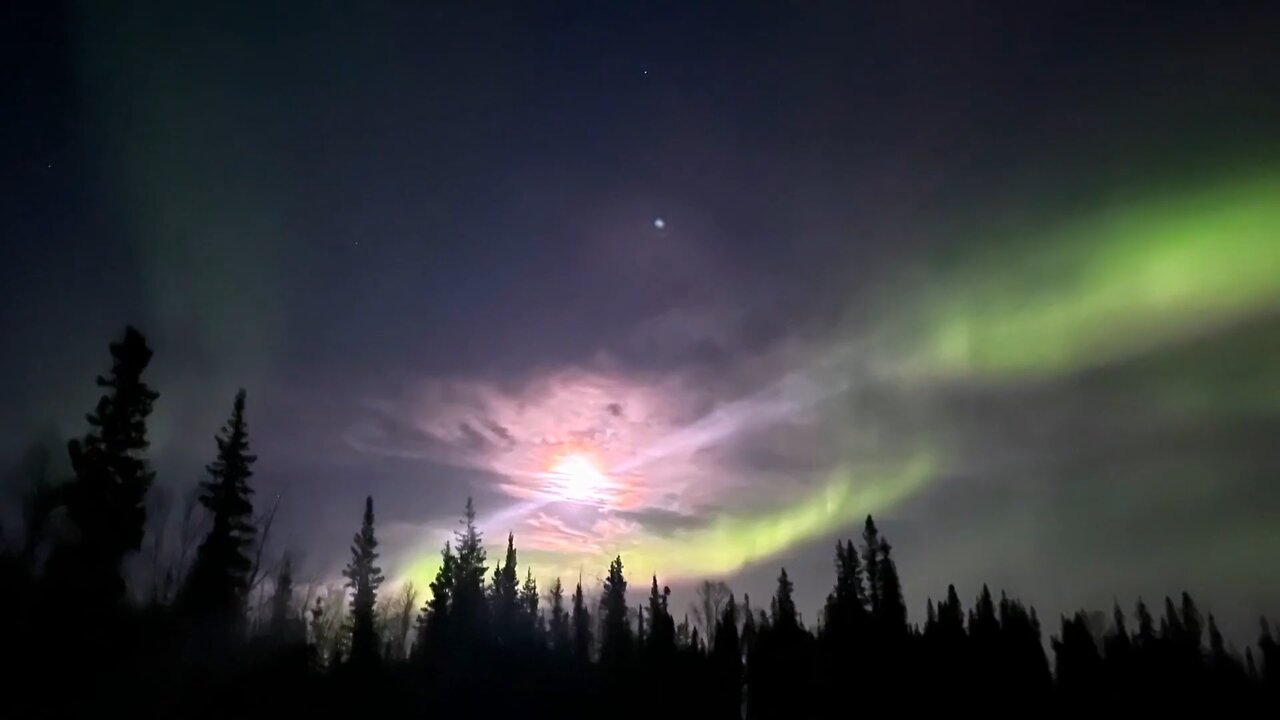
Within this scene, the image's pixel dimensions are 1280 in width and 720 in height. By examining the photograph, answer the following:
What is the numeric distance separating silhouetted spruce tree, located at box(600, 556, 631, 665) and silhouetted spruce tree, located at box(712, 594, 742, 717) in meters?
9.94

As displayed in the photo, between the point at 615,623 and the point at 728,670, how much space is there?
2105 cm

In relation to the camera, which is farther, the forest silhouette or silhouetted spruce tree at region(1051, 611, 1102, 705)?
silhouetted spruce tree at region(1051, 611, 1102, 705)

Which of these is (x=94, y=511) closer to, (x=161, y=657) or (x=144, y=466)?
(x=144, y=466)

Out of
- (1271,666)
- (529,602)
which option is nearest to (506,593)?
(529,602)

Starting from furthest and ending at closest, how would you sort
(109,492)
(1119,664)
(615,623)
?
(615,623)
(1119,664)
(109,492)

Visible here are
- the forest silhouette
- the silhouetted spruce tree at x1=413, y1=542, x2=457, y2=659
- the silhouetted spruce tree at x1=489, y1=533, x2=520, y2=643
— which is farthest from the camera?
the silhouetted spruce tree at x1=489, y1=533, x2=520, y2=643

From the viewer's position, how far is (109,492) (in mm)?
37875

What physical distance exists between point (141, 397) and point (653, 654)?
60.6m

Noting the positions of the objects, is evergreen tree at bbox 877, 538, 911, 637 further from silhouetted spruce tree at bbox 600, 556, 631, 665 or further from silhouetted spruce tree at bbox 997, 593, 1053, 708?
silhouetted spruce tree at bbox 600, 556, 631, 665

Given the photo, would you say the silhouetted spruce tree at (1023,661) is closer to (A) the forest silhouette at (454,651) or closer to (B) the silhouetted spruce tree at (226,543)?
(A) the forest silhouette at (454,651)

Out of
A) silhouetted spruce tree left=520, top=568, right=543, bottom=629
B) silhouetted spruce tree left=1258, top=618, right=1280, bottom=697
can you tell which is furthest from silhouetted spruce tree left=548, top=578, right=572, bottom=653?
silhouetted spruce tree left=1258, top=618, right=1280, bottom=697

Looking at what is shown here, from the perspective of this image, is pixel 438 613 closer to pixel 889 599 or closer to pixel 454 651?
pixel 454 651

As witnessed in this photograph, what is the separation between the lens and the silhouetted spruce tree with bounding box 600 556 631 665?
297 feet

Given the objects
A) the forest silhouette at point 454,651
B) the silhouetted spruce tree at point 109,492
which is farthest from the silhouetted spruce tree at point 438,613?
the silhouetted spruce tree at point 109,492
